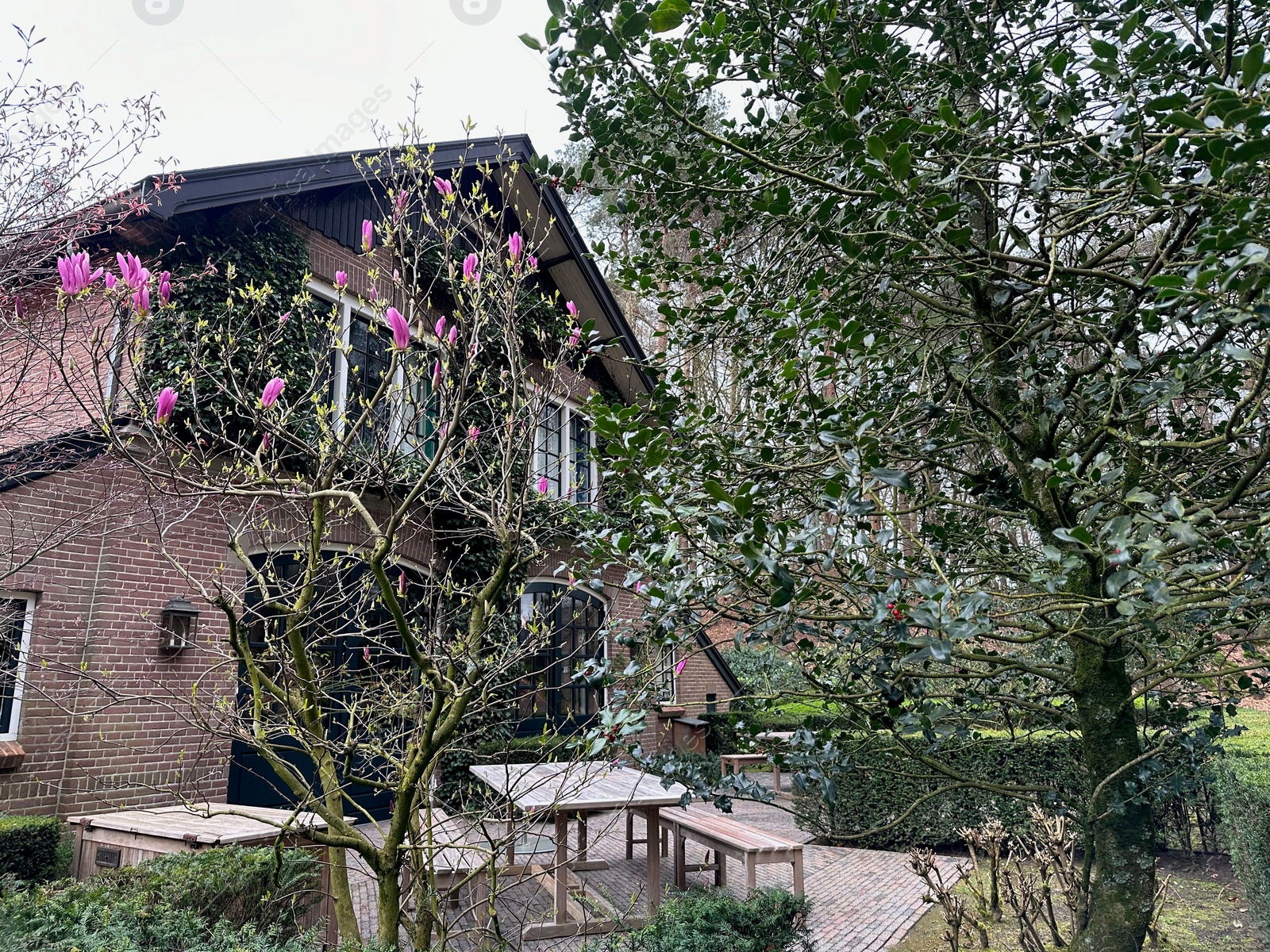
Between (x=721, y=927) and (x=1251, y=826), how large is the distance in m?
4.13

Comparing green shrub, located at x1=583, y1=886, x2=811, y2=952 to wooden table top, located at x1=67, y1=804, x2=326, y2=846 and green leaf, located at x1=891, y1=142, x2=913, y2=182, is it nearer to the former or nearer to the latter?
wooden table top, located at x1=67, y1=804, x2=326, y2=846

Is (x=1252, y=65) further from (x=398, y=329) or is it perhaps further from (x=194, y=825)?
(x=194, y=825)

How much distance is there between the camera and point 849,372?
2877mm

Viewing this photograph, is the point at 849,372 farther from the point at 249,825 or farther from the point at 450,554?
the point at 450,554

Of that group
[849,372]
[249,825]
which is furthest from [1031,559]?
[249,825]

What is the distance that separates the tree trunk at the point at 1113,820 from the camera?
307 cm

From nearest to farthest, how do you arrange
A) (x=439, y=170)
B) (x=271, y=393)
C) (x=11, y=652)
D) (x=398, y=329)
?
1. (x=398, y=329)
2. (x=271, y=393)
3. (x=11, y=652)
4. (x=439, y=170)

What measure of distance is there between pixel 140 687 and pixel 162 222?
4194 mm

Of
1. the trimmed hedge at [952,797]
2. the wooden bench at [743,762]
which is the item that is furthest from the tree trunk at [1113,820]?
the wooden bench at [743,762]

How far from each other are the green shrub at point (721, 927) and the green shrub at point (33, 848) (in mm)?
4204

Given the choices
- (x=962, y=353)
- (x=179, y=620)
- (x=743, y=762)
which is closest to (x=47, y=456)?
(x=179, y=620)

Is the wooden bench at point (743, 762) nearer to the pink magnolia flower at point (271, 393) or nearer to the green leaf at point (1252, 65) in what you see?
the pink magnolia flower at point (271, 393)

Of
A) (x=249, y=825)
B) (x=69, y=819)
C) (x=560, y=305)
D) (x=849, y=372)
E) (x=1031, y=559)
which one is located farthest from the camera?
(x=560, y=305)

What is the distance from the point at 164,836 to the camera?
181 inches
